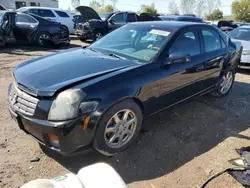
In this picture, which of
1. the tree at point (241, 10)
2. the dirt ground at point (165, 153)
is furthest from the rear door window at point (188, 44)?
the tree at point (241, 10)

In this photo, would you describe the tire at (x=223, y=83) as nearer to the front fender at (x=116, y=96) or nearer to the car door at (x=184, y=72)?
the car door at (x=184, y=72)

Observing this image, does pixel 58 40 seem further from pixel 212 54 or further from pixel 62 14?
pixel 212 54

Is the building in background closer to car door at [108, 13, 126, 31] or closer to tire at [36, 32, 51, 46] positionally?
car door at [108, 13, 126, 31]

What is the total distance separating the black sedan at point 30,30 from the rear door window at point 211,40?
764 centimetres

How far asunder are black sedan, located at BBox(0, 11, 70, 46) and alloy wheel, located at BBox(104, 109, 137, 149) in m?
8.25

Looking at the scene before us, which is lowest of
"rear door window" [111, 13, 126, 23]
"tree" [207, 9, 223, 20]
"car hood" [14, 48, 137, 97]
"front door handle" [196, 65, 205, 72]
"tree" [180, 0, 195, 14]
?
"front door handle" [196, 65, 205, 72]

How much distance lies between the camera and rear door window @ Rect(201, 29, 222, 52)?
4266 millimetres

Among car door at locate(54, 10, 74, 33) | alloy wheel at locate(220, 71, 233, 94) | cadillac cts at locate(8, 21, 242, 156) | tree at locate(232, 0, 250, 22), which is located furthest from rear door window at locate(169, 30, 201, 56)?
tree at locate(232, 0, 250, 22)

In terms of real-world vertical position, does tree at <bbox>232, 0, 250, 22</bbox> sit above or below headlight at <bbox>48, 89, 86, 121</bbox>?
above

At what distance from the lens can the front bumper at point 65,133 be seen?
8.02 feet

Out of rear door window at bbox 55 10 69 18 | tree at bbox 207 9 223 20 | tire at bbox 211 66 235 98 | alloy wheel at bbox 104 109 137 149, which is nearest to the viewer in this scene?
alloy wheel at bbox 104 109 137 149

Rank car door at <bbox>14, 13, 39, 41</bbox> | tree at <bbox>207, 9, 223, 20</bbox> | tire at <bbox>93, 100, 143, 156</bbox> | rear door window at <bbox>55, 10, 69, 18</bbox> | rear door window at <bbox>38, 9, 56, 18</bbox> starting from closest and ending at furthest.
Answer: tire at <bbox>93, 100, 143, 156</bbox>
car door at <bbox>14, 13, 39, 41</bbox>
rear door window at <bbox>38, 9, 56, 18</bbox>
rear door window at <bbox>55, 10, 69, 18</bbox>
tree at <bbox>207, 9, 223, 20</bbox>

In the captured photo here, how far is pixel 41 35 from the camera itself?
1023 cm

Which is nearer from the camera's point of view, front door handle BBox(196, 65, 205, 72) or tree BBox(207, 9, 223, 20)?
front door handle BBox(196, 65, 205, 72)
